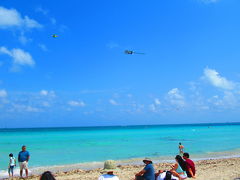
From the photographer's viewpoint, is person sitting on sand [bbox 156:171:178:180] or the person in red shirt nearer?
person sitting on sand [bbox 156:171:178:180]

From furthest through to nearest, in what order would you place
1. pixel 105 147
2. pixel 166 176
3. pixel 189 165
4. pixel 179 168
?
1. pixel 105 147
2. pixel 189 165
3. pixel 179 168
4. pixel 166 176

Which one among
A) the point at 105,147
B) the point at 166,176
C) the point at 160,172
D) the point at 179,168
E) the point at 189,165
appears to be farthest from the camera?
the point at 105,147

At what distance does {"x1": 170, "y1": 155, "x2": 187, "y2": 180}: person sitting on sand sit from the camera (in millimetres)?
9834

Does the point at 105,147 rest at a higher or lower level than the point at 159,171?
lower

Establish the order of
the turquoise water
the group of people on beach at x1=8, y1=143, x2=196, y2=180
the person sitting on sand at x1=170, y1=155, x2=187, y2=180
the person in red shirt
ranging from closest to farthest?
the group of people on beach at x1=8, y1=143, x2=196, y2=180 → the person sitting on sand at x1=170, y1=155, x2=187, y2=180 → the person in red shirt → the turquoise water

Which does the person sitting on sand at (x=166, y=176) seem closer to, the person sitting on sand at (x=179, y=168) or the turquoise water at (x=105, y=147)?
the person sitting on sand at (x=179, y=168)

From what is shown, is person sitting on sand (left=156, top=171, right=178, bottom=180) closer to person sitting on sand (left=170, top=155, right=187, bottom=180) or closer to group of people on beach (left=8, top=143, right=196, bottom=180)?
group of people on beach (left=8, top=143, right=196, bottom=180)

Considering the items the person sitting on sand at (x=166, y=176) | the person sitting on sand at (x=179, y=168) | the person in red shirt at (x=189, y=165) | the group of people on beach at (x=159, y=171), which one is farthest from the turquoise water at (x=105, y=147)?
the person sitting on sand at (x=166, y=176)

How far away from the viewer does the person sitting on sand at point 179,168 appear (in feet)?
32.3

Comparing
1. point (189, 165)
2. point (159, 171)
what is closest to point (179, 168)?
point (189, 165)

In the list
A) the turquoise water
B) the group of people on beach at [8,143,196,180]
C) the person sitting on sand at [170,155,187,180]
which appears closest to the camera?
the group of people on beach at [8,143,196,180]

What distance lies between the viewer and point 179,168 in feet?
33.4

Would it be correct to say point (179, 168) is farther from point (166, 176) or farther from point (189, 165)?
point (166, 176)

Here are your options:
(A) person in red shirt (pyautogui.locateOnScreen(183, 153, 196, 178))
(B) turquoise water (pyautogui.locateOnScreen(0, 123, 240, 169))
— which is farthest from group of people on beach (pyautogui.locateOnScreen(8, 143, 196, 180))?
(B) turquoise water (pyautogui.locateOnScreen(0, 123, 240, 169))
